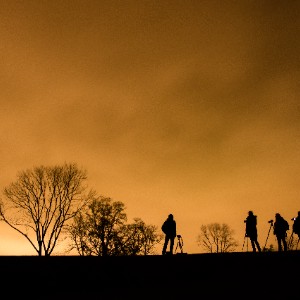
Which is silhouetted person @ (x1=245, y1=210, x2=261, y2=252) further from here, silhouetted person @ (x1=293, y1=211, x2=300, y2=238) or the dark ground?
the dark ground

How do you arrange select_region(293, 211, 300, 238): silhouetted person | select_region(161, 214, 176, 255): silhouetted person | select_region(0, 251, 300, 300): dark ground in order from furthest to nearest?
select_region(293, 211, 300, 238): silhouetted person < select_region(161, 214, 176, 255): silhouetted person < select_region(0, 251, 300, 300): dark ground

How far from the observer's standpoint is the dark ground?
9.40 meters

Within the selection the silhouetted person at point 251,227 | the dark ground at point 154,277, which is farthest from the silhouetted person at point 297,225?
the dark ground at point 154,277

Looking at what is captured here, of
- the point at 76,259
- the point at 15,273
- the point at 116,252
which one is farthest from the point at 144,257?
the point at 116,252

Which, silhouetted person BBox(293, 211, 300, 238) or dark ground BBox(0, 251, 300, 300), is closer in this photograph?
dark ground BBox(0, 251, 300, 300)

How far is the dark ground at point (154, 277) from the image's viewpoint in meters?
9.40

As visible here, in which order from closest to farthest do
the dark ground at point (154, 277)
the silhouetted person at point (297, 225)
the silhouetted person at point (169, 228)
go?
the dark ground at point (154, 277) < the silhouetted person at point (169, 228) < the silhouetted person at point (297, 225)

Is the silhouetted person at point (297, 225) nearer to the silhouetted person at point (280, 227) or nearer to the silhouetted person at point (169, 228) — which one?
the silhouetted person at point (280, 227)

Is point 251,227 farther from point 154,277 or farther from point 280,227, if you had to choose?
point 154,277

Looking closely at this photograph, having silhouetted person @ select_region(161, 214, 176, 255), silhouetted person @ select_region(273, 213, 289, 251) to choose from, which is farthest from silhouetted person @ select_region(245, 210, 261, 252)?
silhouetted person @ select_region(161, 214, 176, 255)

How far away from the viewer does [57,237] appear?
33.0m

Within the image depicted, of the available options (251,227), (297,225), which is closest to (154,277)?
(251,227)

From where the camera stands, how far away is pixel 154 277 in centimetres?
1052

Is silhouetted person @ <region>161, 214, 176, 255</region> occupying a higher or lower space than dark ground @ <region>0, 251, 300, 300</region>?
higher
